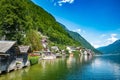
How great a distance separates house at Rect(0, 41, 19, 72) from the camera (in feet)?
186

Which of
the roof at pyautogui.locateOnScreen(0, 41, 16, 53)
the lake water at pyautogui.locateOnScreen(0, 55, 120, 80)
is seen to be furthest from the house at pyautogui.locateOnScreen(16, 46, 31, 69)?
the roof at pyautogui.locateOnScreen(0, 41, 16, 53)

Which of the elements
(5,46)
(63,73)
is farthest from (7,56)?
(63,73)

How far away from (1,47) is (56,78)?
15.0 metres

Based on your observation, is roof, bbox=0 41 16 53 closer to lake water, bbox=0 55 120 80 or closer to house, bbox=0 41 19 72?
house, bbox=0 41 19 72

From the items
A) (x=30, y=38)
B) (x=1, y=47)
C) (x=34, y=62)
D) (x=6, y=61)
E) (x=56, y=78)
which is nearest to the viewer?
(x=56, y=78)

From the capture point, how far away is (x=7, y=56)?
60656 mm

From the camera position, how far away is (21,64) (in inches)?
2953

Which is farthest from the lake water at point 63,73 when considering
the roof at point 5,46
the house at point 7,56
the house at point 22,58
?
the roof at point 5,46

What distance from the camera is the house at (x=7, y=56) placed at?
56775mm

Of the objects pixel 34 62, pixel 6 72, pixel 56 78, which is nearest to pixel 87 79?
pixel 56 78

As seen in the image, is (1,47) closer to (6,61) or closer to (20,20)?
(6,61)

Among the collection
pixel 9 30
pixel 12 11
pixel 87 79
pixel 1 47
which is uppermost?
pixel 12 11

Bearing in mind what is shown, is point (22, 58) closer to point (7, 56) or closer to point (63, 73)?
point (7, 56)

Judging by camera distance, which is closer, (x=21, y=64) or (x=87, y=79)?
(x=87, y=79)
